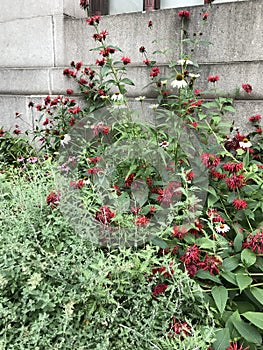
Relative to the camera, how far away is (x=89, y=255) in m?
1.35

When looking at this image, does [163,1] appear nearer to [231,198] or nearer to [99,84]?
[99,84]

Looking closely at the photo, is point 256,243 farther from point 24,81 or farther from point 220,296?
point 24,81

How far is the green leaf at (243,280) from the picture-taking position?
1.21 metres

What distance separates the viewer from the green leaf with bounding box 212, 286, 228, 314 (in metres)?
1.17

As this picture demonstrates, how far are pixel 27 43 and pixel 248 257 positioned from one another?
3.20 meters

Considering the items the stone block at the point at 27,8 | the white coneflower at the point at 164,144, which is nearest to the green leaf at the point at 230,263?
the white coneflower at the point at 164,144

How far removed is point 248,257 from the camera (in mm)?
1303

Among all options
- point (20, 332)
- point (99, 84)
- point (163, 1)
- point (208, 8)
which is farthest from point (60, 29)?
point (20, 332)

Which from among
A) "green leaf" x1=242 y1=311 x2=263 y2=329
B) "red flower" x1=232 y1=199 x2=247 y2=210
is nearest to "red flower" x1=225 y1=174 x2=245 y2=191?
"red flower" x1=232 y1=199 x2=247 y2=210

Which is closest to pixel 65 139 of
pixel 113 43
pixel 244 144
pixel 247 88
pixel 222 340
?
pixel 113 43

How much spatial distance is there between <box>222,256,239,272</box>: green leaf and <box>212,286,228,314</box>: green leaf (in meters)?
0.10

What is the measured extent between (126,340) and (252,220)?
2.92 feet

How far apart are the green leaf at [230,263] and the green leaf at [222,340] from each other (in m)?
0.26

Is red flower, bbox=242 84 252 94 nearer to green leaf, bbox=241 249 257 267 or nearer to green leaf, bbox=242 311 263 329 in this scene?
green leaf, bbox=241 249 257 267
